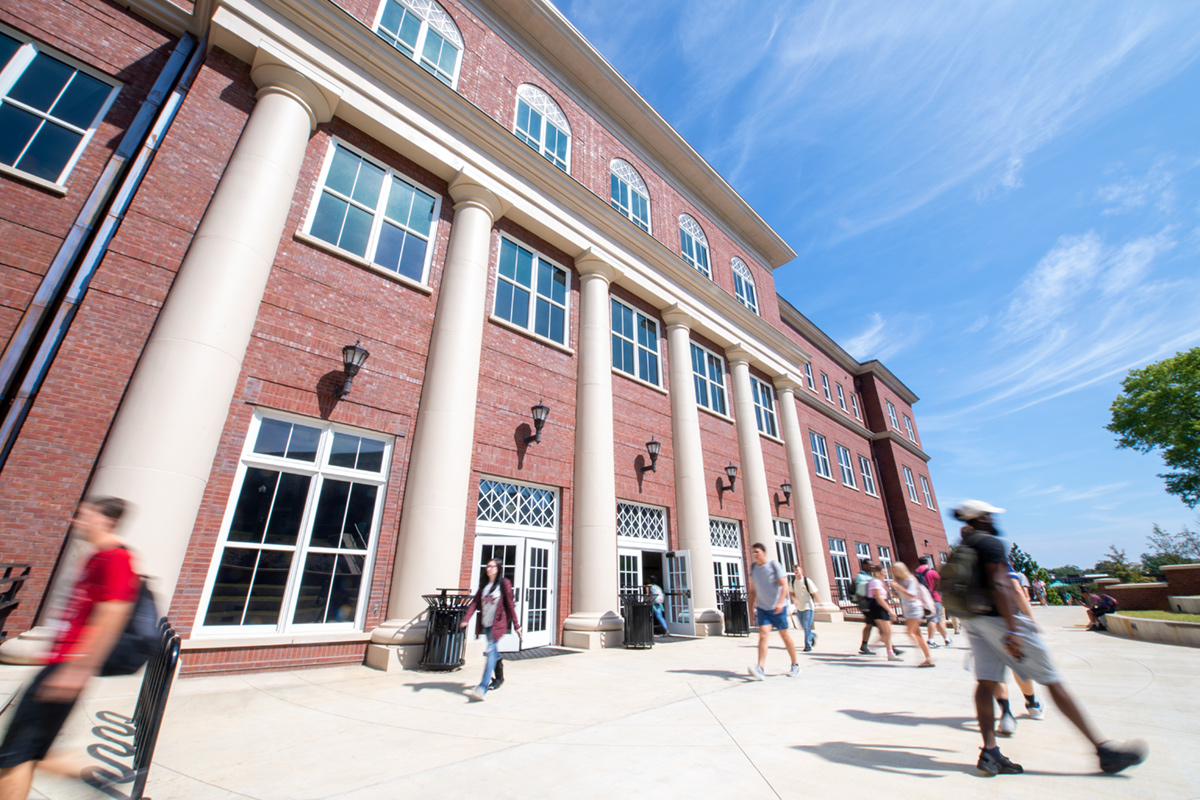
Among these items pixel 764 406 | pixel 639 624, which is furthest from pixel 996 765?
pixel 764 406

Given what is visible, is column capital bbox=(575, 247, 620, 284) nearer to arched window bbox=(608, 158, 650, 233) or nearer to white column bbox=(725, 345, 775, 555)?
arched window bbox=(608, 158, 650, 233)

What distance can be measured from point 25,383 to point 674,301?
43.9ft

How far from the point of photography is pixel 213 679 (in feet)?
20.1

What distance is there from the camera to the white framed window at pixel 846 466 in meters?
25.1

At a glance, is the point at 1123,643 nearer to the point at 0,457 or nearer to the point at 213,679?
the point at 213,679

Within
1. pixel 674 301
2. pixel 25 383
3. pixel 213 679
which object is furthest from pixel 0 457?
pixel 674 301

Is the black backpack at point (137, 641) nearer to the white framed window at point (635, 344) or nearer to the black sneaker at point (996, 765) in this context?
the black sneaker at point (996, 765)

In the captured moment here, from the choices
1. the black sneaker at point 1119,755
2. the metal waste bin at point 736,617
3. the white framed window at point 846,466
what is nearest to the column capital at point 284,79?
the black sneaker at point 1119,755

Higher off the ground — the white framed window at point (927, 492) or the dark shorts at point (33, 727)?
the white framed window at point (927, 492)

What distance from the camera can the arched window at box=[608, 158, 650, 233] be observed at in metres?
15.9

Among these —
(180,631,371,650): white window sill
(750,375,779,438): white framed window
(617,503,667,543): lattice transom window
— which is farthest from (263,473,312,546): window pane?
(750,375,779,438): white framed window

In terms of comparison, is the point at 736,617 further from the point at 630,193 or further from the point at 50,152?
the point at 50,152

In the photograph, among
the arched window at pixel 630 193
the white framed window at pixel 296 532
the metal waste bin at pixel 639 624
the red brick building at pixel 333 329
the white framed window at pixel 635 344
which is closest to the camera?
the red brick building at pixel 333 329

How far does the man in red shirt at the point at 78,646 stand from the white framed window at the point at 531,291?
879 centimetres
